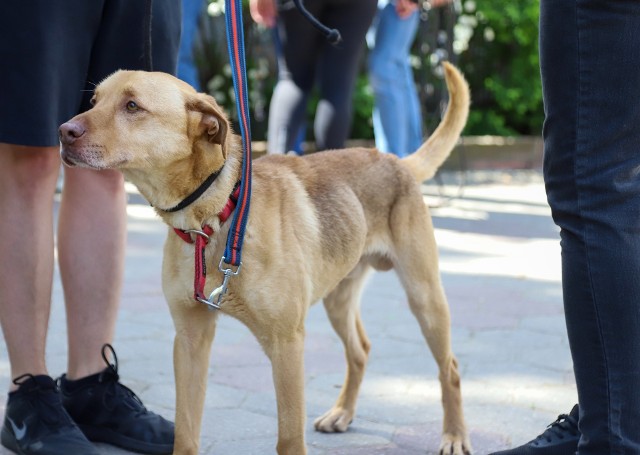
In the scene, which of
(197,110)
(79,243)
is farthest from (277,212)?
(79,243)

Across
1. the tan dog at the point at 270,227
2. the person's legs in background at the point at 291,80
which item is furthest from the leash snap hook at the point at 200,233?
the person's legs in background at the point at 291,80

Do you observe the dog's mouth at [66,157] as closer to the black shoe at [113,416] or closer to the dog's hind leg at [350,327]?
the black shoe at [113,416]

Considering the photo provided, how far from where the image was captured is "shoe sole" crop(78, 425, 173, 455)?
3.10 metres

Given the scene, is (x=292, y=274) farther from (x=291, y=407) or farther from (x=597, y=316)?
(x=597, y=316)

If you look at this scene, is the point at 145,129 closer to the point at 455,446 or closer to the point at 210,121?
the point at 210,121

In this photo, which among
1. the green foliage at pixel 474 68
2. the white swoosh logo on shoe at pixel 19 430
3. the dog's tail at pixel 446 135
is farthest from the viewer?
the green foliage at pixel 474 68

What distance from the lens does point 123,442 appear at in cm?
313

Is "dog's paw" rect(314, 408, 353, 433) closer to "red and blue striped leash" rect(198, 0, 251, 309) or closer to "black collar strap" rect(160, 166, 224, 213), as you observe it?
"red and blue striped leash" rect(198, 0, 251, 309)

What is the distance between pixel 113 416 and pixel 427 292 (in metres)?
1.10

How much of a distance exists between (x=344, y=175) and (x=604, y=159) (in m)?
1.15

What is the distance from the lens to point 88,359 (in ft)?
10.5

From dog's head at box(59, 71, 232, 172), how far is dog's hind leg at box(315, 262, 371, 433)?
41.5 inches

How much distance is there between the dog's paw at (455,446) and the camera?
10.4ft

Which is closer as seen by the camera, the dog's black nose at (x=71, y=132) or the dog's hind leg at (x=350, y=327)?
the dog's black nose at (x=71, y=132)
